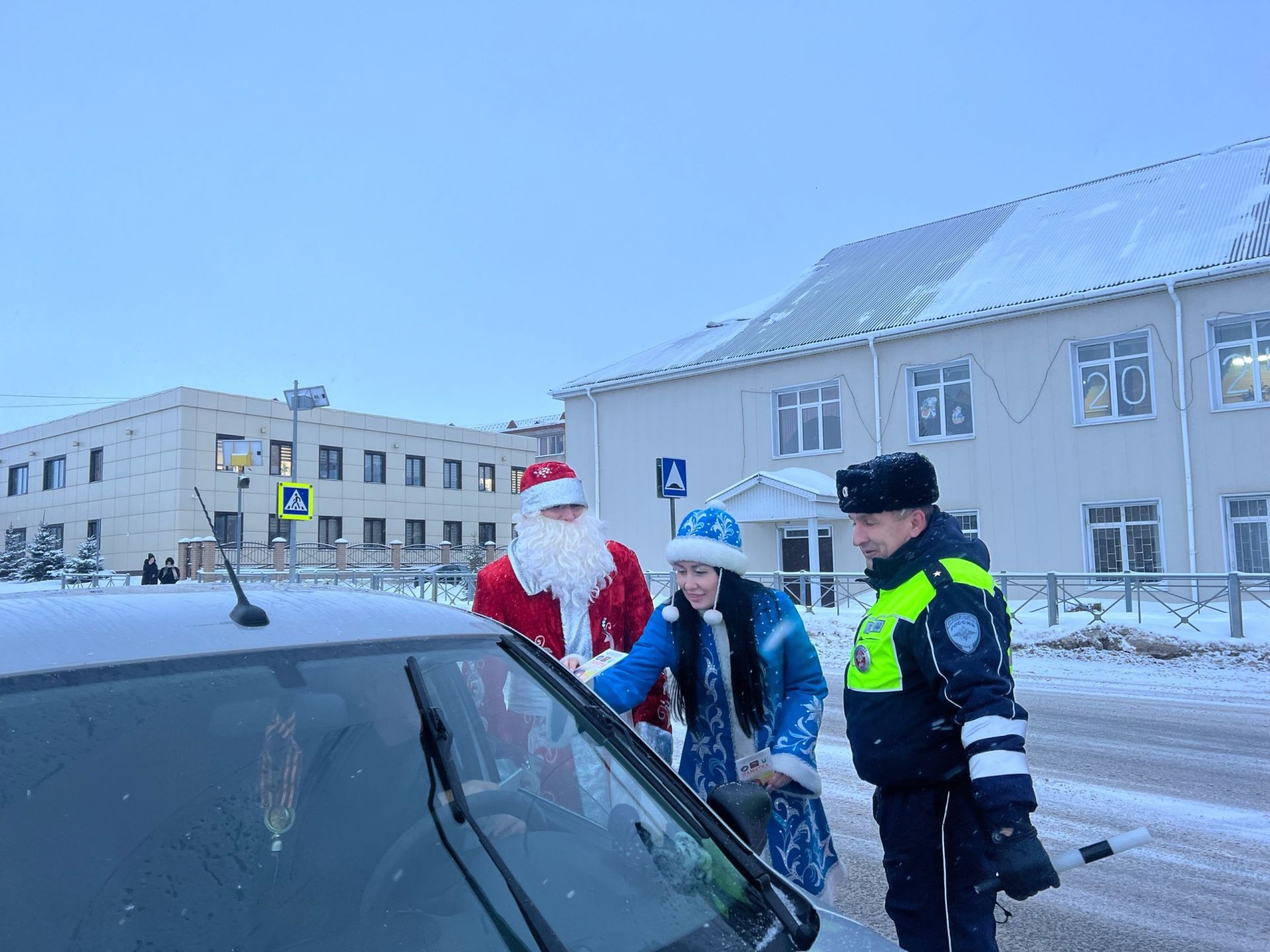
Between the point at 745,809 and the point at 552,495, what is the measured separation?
220cm

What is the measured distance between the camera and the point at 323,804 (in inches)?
67.2

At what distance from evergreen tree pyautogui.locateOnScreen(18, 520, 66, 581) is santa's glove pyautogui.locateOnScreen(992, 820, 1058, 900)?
124 ft

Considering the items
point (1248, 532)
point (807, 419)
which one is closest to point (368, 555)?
point (807, 419)

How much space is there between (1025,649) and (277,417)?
36229 millimetres

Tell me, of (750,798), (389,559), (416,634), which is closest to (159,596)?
(416,634)

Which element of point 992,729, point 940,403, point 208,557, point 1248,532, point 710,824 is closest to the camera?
point 710,824

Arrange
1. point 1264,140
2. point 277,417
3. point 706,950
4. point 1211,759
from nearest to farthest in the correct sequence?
point 706,950, point 1211,759, point 1264,140, point 277,417

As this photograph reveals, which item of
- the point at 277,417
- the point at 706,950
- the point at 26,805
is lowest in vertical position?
the point at 706,950

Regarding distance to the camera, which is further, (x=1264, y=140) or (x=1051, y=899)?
(x=1264, y=140)

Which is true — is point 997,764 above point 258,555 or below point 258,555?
below

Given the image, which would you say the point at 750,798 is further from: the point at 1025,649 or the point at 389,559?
the point at 389,559

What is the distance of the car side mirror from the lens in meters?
1.97

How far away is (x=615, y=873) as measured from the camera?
180cm

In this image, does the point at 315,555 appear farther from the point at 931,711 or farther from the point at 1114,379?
the point at 931,711
